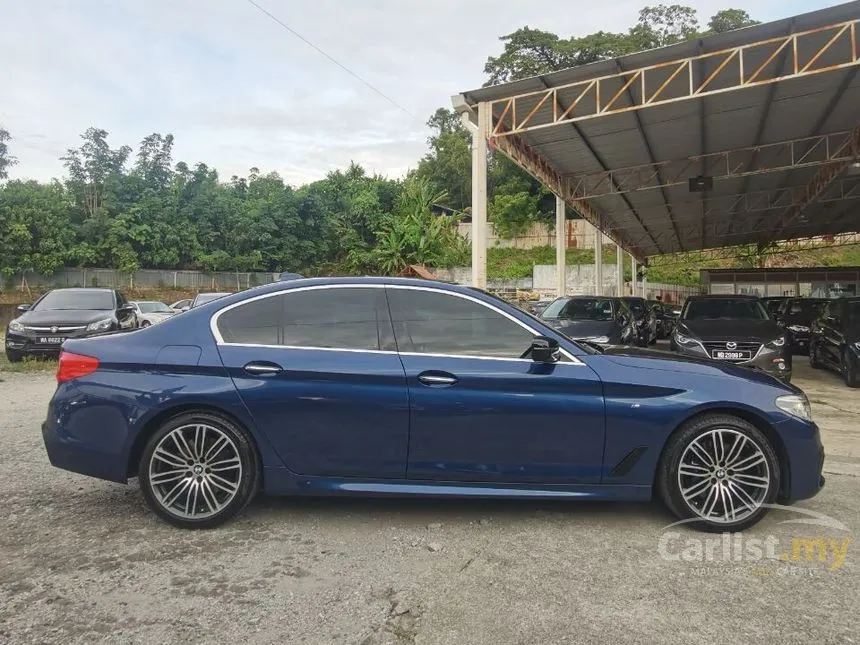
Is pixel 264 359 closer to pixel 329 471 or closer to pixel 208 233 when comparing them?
pixel 329 471

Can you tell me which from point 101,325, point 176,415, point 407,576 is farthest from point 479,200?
point 407,576

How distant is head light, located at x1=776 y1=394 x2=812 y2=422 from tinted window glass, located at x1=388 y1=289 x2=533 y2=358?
156cm

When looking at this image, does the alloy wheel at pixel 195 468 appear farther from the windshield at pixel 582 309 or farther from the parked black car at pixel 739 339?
the windshield at pixel 582 309

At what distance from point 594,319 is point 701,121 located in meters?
6.55

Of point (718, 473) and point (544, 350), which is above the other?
point (544, 350)

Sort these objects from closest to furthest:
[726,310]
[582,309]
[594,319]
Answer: [726,310] < [594,319] < [582,309]

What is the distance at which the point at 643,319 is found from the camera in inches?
589

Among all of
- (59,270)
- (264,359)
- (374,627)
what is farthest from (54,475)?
(59,270)

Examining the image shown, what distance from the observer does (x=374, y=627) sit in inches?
102

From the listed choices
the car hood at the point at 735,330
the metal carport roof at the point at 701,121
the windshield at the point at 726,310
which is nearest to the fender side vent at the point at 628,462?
the car hood at the point at 735,330

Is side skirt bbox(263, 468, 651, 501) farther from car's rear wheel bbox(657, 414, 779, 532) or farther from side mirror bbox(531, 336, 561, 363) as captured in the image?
side mirror bbox(531, 336, 561, 363)

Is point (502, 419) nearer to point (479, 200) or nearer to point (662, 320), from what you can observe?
point (479, 200)

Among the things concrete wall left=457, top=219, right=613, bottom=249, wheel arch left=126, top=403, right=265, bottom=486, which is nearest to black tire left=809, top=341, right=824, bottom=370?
wheel arch left=126, top=403, right=265, bottom=486

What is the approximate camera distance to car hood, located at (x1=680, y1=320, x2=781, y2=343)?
8.48m
